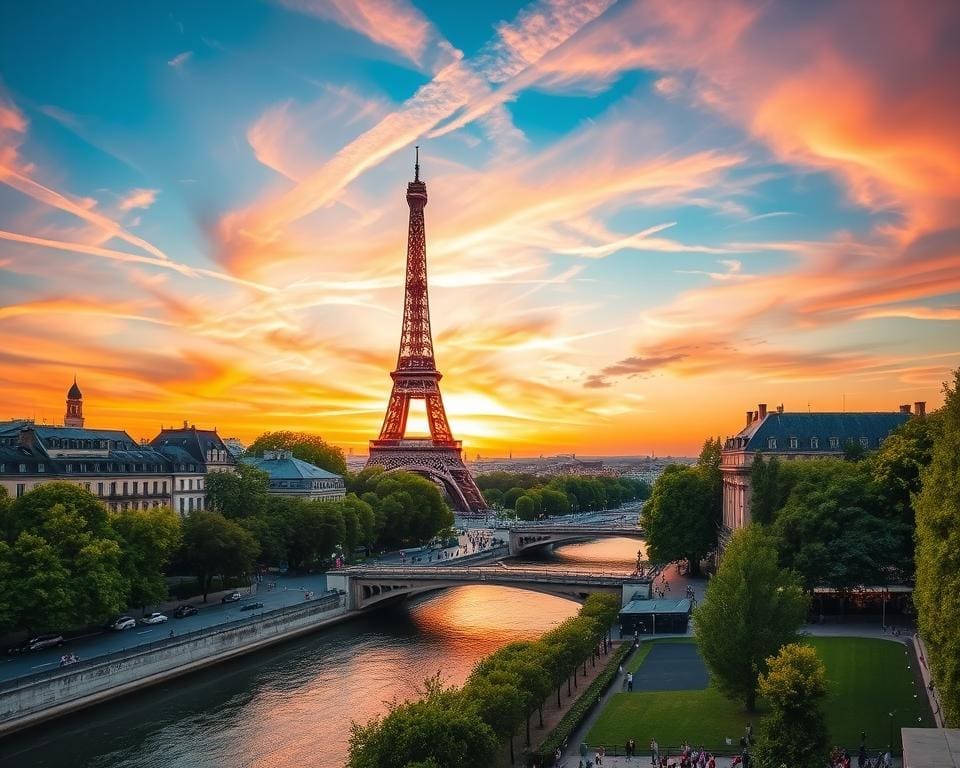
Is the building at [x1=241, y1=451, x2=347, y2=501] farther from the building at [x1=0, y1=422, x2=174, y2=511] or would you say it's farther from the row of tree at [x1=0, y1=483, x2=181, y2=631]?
the row of tree at [x1=0, y1=483, x2=181, y2=631]

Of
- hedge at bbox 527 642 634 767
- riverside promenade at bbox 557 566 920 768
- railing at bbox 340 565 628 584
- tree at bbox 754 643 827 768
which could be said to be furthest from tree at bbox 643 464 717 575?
tree at bbox 754 643 827 768

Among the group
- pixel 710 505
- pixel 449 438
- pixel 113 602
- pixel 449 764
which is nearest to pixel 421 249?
pixel 449 438

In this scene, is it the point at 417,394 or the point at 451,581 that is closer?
the point at 451,581

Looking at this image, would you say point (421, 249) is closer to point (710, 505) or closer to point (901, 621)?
point (710, 505)

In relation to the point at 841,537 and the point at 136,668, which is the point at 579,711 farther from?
the point at 841,537

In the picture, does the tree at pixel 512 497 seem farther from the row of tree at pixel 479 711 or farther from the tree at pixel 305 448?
the row of tree at pixel 479 711

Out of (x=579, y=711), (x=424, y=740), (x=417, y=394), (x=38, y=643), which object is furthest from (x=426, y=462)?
(x=424, y=740)

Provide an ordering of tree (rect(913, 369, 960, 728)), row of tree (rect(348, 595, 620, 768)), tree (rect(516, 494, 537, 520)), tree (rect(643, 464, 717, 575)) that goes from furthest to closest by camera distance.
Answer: tree (rect(516, 494, 537, 520)) < tree (rect(643, 464, 717, 575)) < tree (rect(913, 369, 960, 728)) < row of tree (rect(348, 595, 620, 768))
